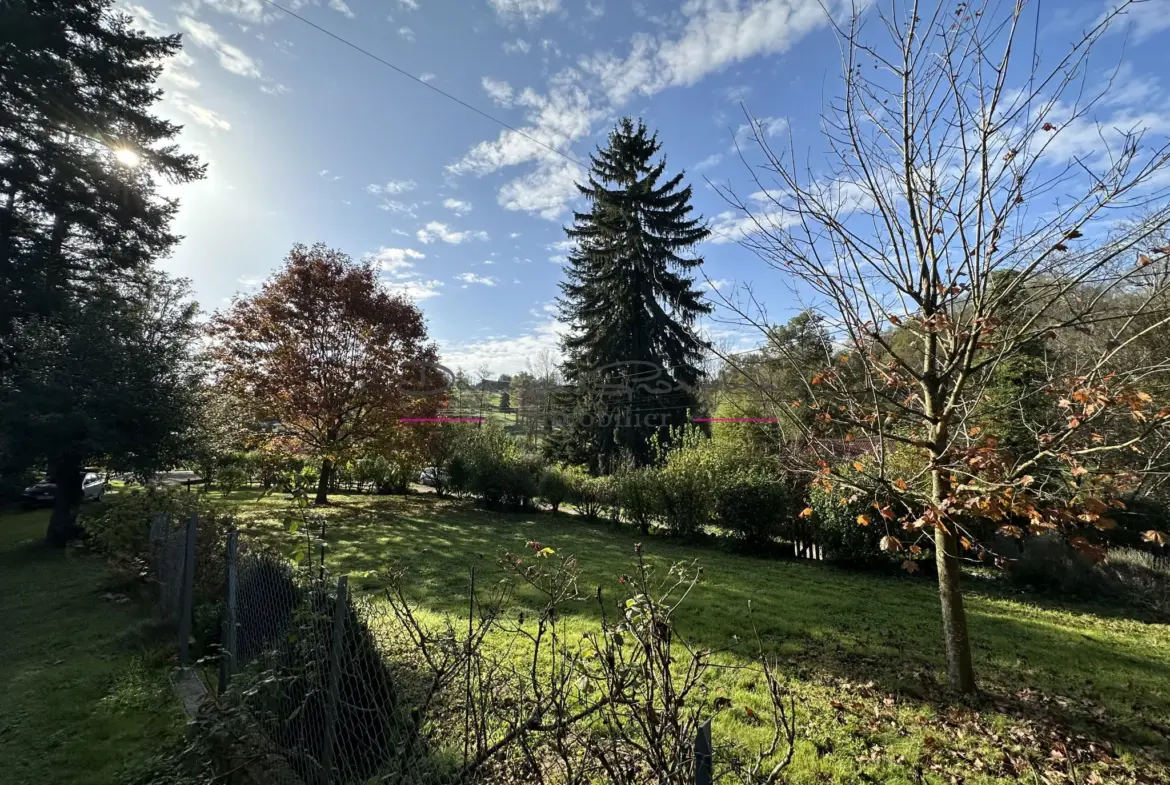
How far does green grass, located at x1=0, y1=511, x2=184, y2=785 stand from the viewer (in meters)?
3.21

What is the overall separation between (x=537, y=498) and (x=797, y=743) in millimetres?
12551

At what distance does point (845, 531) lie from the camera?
8609 millimetres

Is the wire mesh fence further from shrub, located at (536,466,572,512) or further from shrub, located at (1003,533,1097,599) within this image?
shrub, located at (536,466,572,512)

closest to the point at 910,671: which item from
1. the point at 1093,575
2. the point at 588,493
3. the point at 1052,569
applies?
the point at 1052,569

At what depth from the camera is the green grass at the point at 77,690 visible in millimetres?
3211

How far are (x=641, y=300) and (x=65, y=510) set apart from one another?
1783 cm

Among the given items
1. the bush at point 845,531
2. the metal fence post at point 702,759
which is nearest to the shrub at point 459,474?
the bush at point 845,531

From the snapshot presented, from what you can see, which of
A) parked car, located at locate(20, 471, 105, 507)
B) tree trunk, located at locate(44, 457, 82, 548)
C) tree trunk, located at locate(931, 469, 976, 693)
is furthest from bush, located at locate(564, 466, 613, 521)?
parked car, located at locate(20, 471, 105, 507)

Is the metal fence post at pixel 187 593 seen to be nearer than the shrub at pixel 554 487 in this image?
Yes

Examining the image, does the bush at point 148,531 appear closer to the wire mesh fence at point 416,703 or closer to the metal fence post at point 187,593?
the metal fence post at point 187,593

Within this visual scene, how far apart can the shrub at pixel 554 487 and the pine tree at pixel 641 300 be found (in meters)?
5.42

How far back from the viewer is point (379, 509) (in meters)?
14.2

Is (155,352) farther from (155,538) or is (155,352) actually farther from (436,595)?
(436,595)

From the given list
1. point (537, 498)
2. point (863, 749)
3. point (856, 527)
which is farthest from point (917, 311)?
point (537, 498)
